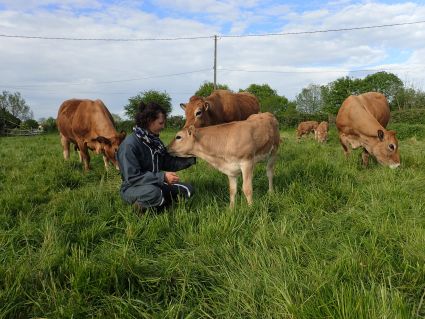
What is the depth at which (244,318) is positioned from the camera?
245 cm

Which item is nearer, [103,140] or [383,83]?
[103,140]

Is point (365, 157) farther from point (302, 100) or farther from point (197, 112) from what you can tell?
point (302, 100)

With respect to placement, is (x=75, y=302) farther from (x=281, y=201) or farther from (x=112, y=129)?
(x=112, y=129)

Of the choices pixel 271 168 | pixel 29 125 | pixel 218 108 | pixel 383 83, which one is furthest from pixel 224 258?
pixel 383 83

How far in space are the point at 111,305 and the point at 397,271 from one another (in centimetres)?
215

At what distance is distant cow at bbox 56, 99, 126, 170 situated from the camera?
840cm

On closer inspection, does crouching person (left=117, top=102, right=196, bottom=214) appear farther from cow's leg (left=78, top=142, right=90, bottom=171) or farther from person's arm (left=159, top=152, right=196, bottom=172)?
cow's leg (left=78, top=142, right=90, bottom=171)

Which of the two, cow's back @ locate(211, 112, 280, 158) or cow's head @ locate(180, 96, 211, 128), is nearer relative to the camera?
cow's back @ locate(211, 112, 280, 158)

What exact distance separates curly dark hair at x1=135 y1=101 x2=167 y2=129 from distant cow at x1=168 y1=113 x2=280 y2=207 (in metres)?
0.71

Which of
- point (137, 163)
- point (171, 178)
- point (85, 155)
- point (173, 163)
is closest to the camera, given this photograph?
point (171, 178)

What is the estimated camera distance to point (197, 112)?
700 cm

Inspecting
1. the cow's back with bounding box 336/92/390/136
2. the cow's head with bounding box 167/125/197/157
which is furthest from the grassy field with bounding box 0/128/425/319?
the cow's back with bounding box 336/92/390/136

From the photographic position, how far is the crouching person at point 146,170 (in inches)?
178

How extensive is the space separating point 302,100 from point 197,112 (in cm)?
7679
